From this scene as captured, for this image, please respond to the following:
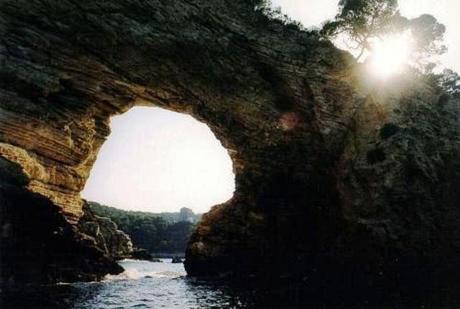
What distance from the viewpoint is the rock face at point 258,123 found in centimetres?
3312

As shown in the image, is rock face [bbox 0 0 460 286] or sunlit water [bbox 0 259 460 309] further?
rock face [bbox 0 0 460 286]

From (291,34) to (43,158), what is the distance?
1058 inches

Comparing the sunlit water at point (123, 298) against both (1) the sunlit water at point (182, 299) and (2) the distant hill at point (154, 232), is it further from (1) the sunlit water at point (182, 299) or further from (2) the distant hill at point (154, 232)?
(2) the distant hill at point (154, 232)

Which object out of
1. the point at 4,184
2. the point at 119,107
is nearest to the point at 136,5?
the point at 119,107

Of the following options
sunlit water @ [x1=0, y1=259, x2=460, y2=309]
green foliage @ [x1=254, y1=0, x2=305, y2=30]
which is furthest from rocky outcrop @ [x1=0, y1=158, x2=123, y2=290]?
green foliage @ [x1=254, y1=0, x2=305, y2=30]

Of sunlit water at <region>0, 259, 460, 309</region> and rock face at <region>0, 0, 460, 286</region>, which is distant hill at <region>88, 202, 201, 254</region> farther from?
sunlit water at <region>0, 259, 460, 309</region>

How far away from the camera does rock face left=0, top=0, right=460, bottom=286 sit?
33125mm

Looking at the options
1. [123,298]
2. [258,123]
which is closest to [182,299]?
[123,298]

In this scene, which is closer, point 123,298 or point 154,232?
point 123,298

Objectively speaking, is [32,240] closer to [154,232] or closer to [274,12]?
[274,12]

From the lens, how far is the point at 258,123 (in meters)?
41.0

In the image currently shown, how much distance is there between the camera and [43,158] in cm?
3391

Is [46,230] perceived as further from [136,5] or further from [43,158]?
[136,5]

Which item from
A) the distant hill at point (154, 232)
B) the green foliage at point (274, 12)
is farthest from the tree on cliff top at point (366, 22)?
the distant hill at point (154, 232)
